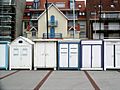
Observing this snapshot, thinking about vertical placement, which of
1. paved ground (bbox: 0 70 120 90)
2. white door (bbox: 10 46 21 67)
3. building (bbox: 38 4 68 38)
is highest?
building (bbox: 38 4 68 38)

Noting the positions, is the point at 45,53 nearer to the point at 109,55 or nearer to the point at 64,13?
the point at 109,55

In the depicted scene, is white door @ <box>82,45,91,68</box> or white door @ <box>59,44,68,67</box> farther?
white door @ <box>59,44,68,67</box>

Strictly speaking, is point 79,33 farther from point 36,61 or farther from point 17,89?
point 17,89

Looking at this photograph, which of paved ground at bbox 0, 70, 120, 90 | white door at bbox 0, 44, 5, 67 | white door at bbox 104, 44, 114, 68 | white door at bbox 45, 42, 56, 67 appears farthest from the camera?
white door at bbox 0, 44, 5, 67

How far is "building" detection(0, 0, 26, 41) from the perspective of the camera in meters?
77.0

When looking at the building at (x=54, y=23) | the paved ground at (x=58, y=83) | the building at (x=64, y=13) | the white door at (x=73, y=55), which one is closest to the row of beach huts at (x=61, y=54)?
the white door at (x=73, y=55)

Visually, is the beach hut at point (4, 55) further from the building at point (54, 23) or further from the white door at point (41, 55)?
the building at point (54, 23)

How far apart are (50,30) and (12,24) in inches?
328

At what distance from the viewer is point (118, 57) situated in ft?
83.6

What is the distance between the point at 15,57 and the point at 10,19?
176 ft

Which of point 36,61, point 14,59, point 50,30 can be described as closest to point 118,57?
point 36,61

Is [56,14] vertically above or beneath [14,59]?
above

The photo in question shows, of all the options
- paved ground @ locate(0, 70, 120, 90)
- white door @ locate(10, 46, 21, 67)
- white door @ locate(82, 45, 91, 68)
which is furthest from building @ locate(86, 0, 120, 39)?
paved ground @ locate(0, 70, 120, 90)

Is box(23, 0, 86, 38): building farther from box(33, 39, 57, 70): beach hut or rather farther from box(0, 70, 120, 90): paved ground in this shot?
box(0, 70, 120, 90): paved ground
